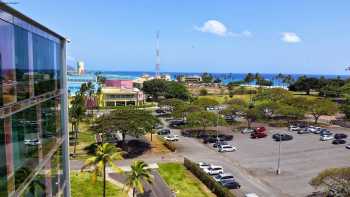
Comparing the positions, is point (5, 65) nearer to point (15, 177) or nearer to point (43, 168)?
point (15, 177)

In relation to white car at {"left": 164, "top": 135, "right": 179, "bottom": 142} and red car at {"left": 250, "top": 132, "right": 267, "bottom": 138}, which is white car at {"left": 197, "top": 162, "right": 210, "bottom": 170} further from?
red car at {"left": 250, "top": 132, "right": 267, "bottom": 138}

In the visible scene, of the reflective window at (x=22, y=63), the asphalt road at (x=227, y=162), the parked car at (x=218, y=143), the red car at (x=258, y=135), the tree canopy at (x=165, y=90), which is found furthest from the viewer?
the tree canopy at (x=165, y=90)

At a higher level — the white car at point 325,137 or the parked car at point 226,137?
the white car at point 325,137

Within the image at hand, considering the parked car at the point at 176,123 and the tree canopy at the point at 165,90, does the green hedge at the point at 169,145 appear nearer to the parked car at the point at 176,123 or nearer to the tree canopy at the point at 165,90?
the parked car at the point at 176,123

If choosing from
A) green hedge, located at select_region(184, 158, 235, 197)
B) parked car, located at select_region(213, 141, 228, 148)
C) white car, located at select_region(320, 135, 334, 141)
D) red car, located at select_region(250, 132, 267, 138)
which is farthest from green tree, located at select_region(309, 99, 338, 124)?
green hedge, located at select_region(184, 158, 235, 197)

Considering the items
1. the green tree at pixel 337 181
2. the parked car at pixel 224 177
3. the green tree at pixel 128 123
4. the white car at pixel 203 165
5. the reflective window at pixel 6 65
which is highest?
the reflective window at pixel 6 65

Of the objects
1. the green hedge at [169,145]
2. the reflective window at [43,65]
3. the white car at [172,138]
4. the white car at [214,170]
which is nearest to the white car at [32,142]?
the reflective window at [43,65]

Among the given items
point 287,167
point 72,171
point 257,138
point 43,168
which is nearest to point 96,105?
point 257,138
